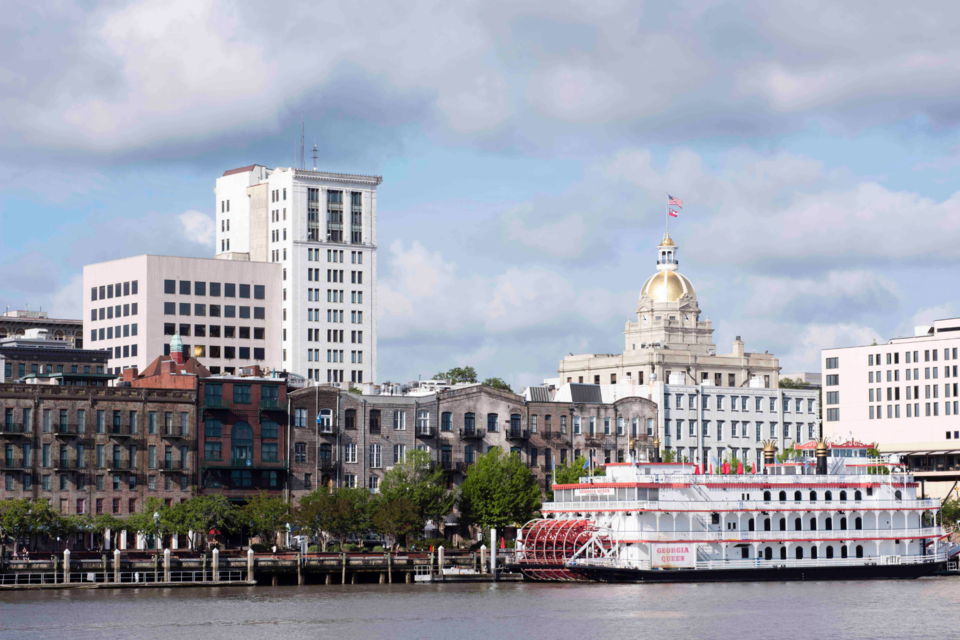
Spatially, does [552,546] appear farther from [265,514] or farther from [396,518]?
[265,514]

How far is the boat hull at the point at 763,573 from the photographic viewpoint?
4277 inches

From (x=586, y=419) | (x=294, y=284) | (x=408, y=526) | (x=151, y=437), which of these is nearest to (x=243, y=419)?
(x=151, y=437)

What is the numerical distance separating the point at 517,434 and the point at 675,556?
3546cm

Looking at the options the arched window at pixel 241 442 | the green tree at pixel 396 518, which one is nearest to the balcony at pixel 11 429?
the arched window at pixel 241 442

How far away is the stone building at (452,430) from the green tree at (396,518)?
834 centimetres

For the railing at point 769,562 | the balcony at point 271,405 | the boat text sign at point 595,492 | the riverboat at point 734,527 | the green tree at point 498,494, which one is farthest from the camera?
the green tree at point 498,494

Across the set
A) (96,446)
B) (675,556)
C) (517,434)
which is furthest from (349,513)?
(675,556)

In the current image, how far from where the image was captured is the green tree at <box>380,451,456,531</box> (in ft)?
421

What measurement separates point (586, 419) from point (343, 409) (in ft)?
80.9

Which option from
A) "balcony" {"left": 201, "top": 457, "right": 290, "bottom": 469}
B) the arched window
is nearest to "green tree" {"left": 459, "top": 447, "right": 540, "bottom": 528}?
"balcony" {"left": 201, "top": 457, "right": 290, "bottom": 469}

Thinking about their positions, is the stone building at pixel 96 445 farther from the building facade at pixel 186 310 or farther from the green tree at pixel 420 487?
the building facade at pixel 186 310

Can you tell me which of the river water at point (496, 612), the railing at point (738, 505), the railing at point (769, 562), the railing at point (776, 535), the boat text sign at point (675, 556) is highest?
the railing at point (738, 505)

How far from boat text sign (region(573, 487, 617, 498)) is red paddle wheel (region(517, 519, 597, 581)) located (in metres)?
2.37

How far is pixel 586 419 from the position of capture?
148 metres
